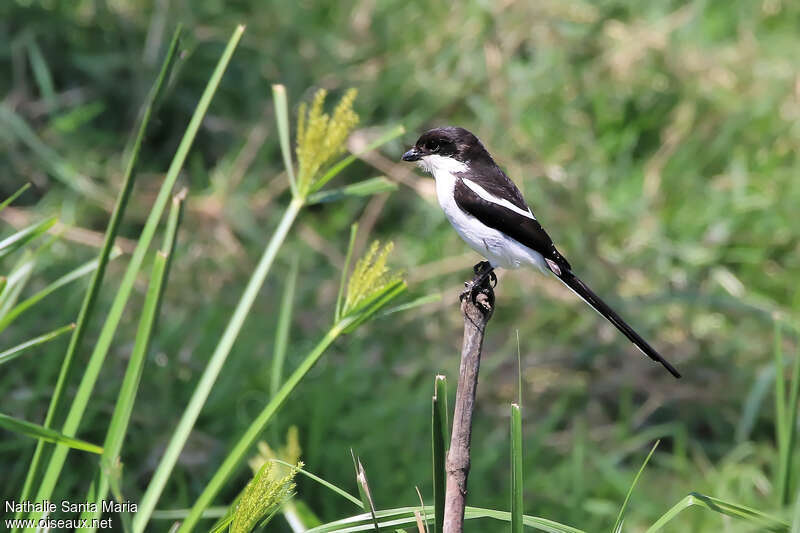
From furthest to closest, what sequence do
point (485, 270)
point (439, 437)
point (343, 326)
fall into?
point (485, 270) → point (343, 326) → point (439, 437)

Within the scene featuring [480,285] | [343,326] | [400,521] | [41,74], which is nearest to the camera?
[400,521]

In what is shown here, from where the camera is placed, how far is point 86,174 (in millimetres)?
4129

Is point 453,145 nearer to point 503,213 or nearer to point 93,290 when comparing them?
point 503,213

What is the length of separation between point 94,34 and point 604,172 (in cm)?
251

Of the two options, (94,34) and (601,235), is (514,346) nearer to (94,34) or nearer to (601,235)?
(601,235)

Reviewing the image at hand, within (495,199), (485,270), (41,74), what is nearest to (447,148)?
(495,199)

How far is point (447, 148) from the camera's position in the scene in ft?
8.02

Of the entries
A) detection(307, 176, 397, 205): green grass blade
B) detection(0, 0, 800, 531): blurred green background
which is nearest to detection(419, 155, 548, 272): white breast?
detection(307, 176, 397, 205): green grass blade

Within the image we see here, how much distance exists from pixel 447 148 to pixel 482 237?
0.93 ft

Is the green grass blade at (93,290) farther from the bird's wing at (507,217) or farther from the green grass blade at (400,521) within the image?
the bird's wing at (507,217)

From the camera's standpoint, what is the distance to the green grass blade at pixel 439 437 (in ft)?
4.10

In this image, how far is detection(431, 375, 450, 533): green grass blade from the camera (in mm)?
1251

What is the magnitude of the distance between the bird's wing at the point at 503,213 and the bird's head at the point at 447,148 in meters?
0.12

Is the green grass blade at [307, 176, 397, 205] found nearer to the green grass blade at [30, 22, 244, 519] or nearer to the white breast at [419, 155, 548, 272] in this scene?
the green grass blade at [30, 22, 244, 519]
